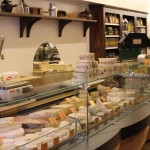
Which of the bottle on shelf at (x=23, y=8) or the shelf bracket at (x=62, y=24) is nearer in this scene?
the bottle on shelf at (x=23, y=8)

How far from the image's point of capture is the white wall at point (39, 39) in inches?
191

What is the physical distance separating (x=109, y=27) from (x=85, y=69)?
505cm

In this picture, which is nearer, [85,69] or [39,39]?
[85,69]

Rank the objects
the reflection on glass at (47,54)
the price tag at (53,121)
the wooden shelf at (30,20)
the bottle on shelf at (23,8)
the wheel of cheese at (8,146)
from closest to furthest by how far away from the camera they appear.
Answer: the wheel of cheese at (8,146) < the price tag at (53,121) < the wooden shelf at (30,20) < the bottle on shelf at (23,8) < the reflection on glass at (47,54)

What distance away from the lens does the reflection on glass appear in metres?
5.53

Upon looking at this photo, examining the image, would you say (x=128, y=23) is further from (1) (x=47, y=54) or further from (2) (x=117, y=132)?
(2) (x=117, y=132)

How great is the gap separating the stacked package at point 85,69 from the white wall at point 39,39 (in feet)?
7.82

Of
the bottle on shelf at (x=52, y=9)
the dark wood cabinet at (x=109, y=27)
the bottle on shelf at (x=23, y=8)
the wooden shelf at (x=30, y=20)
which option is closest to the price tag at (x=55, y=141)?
the wooden shelf at (x=30, y=20)

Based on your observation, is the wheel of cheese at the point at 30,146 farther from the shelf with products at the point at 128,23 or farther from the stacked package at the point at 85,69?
the shelf with products at the point at 128,23

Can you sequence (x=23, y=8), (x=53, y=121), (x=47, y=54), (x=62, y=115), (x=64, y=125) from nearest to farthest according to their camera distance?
1. (x=64, y=125)
2. (x=53, y=121)
3. (x=62, y=115)
4. (x=23, y=8)
5. (x=47, y=54)

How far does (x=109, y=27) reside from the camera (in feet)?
24.4

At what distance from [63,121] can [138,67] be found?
4.99ft

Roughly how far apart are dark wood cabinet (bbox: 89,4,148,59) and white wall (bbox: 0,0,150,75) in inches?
6.9

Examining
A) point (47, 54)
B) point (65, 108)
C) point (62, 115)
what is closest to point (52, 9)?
point (47, 54)
